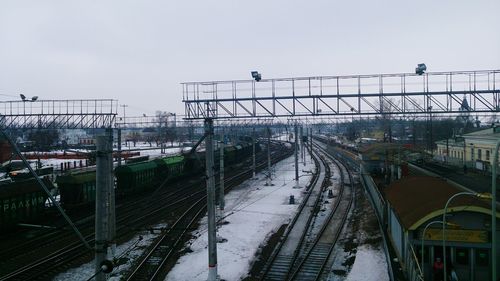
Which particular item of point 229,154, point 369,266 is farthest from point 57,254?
point 229,154

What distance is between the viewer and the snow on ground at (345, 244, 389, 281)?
14594 mm

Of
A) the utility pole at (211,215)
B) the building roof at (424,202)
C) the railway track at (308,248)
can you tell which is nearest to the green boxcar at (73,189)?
the railway track at (308,248)

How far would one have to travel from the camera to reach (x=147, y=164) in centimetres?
3316

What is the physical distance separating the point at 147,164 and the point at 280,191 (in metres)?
11.0

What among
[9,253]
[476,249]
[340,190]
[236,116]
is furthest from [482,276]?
[340,190]

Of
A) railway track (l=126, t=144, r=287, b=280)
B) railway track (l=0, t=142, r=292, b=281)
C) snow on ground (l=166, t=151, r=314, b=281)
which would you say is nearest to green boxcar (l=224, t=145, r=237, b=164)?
snow on ground (l=166, t=151, r=314, b=281)

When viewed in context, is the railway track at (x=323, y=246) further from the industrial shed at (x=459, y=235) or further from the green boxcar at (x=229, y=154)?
the green boxcar at (x=229, y=154)

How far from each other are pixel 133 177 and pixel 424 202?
71.9ft

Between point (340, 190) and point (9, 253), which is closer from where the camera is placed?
point (9, 253)

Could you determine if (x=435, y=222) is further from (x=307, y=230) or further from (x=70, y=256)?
(x=70, y=256)

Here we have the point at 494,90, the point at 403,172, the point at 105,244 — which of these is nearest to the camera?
the point at 105,244

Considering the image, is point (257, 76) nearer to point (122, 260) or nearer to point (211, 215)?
point (211, 215)

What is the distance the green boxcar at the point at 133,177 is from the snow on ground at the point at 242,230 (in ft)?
21.3

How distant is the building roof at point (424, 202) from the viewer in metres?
12.0
